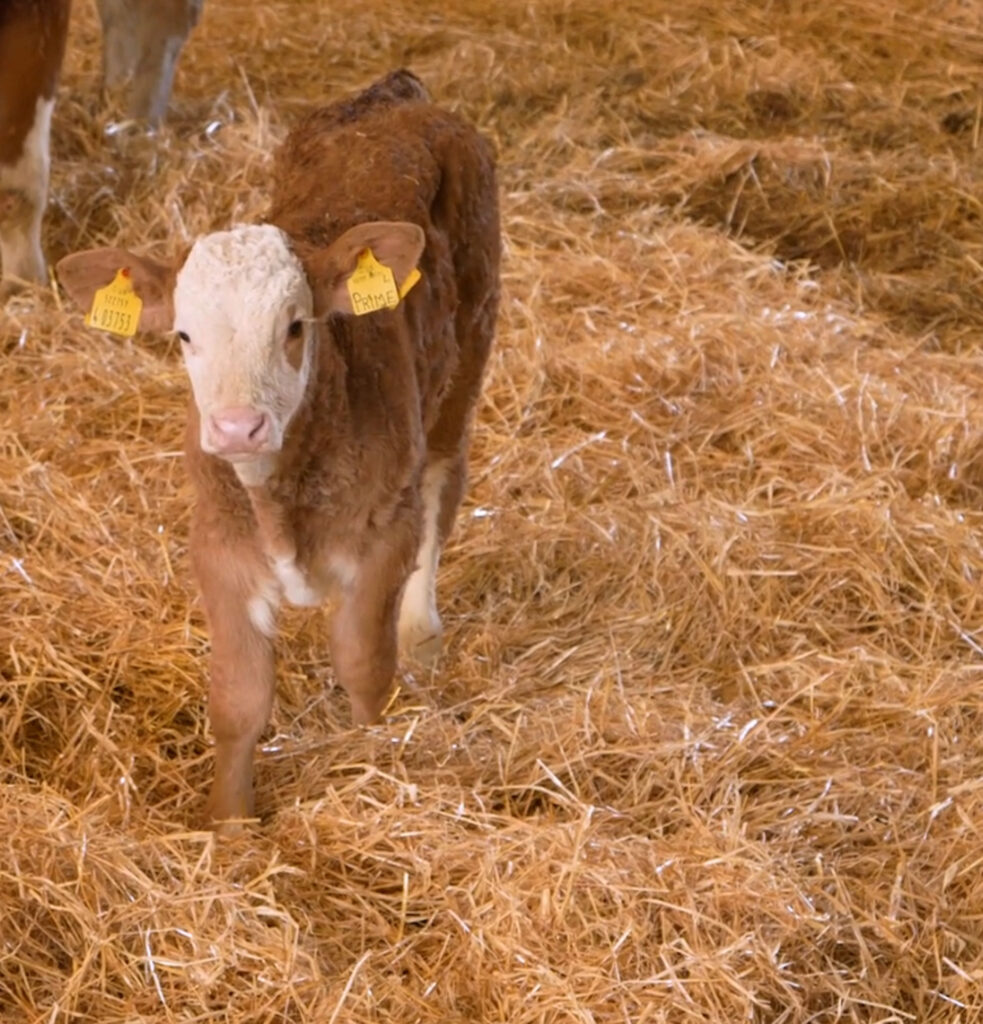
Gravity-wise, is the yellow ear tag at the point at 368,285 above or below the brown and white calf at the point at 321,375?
above

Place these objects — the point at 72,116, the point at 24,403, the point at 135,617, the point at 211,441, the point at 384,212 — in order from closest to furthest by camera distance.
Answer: the point at 211,441 → the point at 384,212 → the point at 135,617 → the point at 24,403 → the point at 72,116

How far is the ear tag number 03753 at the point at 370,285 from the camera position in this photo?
2859mm

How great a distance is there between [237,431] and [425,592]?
1.25 metres

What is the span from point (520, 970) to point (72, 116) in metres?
4.45

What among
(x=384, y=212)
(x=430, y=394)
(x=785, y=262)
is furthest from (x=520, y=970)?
(x=785, y=262)

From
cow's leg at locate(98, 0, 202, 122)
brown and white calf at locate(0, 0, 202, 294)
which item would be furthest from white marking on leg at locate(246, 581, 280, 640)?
cow's leg at locate(98, 0, 202, 122)

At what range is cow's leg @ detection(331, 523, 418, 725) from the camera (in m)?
3.10

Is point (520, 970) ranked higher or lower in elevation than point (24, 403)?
higher

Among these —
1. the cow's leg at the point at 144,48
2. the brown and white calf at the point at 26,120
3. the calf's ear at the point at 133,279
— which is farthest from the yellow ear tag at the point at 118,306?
the cow's leg at the point at 144,48

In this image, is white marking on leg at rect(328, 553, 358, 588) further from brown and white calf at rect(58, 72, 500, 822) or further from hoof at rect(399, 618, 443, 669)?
hoof at rect(399, 618, 443, 669)

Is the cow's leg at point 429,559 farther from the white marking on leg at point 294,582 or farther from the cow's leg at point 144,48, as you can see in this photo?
the cow's leg at point 144,48

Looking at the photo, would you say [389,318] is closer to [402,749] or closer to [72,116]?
[402,749]

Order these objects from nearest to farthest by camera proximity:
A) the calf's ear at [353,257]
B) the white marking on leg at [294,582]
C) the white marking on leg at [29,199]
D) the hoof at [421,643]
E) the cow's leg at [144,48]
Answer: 1. the calf's ear at [353,257]
2. the white marking on leg at [294,582]
3. the hoof at [421,643]
4. the white marking on leg at [29,199]
5. the cow's leg at [144,48]

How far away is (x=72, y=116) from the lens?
20.4ft
